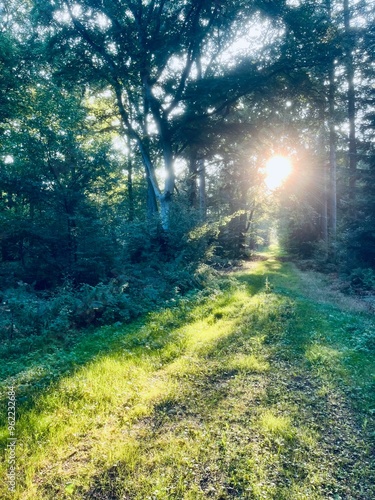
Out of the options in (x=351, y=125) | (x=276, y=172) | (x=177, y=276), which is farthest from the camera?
(x=276, y=172)

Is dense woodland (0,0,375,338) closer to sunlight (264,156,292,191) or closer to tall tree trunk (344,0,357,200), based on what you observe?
tall tree trunk (344,0,357,200)

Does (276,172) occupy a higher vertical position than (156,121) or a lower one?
lower

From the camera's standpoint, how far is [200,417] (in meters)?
3.36

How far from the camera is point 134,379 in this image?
4219 millimetres

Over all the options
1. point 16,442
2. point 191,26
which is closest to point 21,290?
point 16,442

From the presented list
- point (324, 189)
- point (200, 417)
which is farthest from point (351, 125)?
point (200, 417)

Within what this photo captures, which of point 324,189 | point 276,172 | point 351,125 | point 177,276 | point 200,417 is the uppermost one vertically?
point 351,125

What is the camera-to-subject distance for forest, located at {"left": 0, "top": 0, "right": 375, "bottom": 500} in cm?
278

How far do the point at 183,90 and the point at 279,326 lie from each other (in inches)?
483

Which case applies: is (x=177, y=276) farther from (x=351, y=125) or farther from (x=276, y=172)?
(x=276, y=172)

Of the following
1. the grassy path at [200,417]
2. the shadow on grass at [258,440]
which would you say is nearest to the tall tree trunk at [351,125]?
the grassy path at [200,417]

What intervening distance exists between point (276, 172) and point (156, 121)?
1330 centimetres

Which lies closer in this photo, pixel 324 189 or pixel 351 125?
pixel 351 125

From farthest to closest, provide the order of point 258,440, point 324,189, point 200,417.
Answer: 1. point 324,189
2. point 200,417
3. point 258,440
